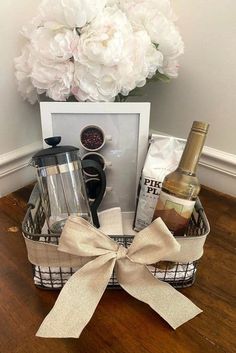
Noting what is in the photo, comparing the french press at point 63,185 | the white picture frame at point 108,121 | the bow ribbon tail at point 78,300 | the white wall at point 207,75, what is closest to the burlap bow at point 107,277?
the bow ribbon tail at point 78,300

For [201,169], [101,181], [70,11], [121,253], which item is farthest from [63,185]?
[201,169]

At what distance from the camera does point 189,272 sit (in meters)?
0.47

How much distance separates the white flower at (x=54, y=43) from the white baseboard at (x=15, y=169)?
0.93ft

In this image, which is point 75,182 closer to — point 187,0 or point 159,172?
point 159,172

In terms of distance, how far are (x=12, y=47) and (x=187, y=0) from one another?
0.43m

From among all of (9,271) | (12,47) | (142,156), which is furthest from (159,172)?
(12,47)

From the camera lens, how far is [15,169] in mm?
732

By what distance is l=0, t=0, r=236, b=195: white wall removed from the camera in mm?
636

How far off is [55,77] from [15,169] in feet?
1.01

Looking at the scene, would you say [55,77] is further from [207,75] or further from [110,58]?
[207,75]

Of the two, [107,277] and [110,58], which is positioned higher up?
[110,58]

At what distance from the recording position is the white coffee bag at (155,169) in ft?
1.68

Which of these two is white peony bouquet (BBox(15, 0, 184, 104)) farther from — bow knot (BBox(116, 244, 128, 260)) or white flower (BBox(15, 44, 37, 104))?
bow knot (BBox(116, 244, 128, 260))

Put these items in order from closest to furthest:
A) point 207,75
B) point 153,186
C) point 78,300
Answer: point 78,300 → point 153,186 → point 207,75
